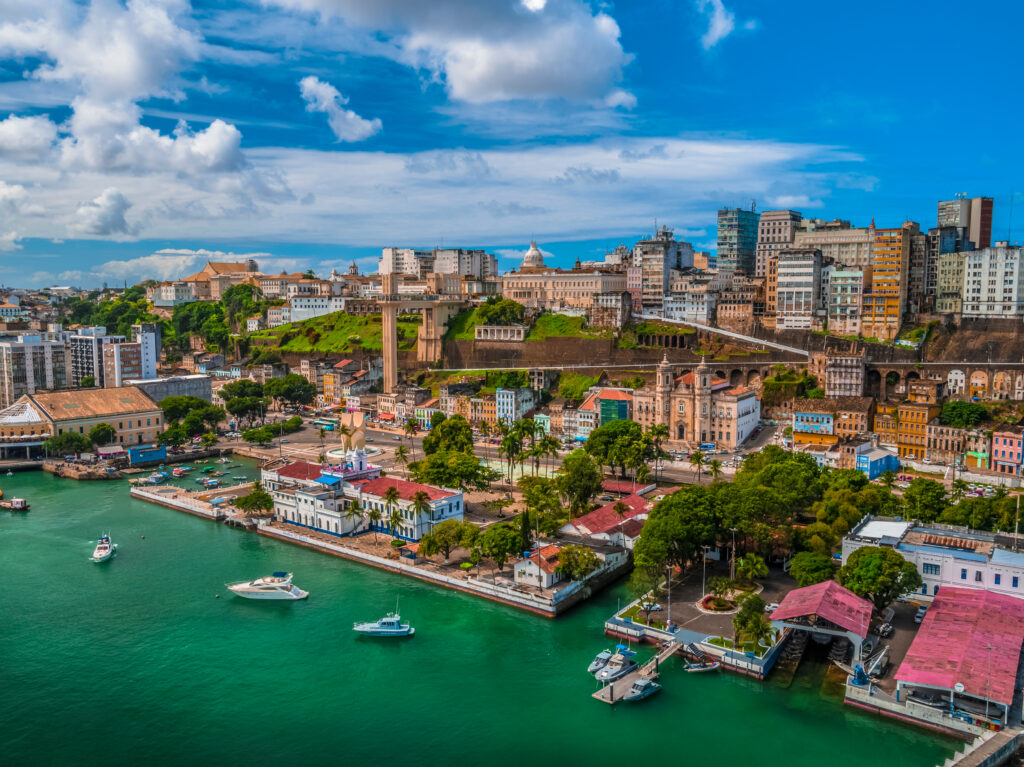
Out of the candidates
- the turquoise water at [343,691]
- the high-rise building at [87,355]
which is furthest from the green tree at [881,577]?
the high-rise building at [87,355]

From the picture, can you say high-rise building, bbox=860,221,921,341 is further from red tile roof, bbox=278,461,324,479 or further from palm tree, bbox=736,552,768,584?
red tile roof, bbox=278,461,324,479

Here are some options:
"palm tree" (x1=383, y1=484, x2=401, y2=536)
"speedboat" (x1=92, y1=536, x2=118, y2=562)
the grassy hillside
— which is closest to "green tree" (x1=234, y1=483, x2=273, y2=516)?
"speedboat" (x1=92, y1=536, x2=118, y2=562)

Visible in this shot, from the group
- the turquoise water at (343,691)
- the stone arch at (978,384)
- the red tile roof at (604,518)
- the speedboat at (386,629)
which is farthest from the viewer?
the stone arch at (978,384)

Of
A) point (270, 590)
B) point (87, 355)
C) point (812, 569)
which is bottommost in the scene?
point (270, 590)

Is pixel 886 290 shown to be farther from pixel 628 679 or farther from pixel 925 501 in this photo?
pixel 628 679

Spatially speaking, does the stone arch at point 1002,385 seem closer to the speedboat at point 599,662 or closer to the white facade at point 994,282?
the white facade at point 994,282

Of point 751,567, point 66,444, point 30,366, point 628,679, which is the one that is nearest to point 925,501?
point 751,567

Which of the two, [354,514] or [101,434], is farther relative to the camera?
[101,434]
